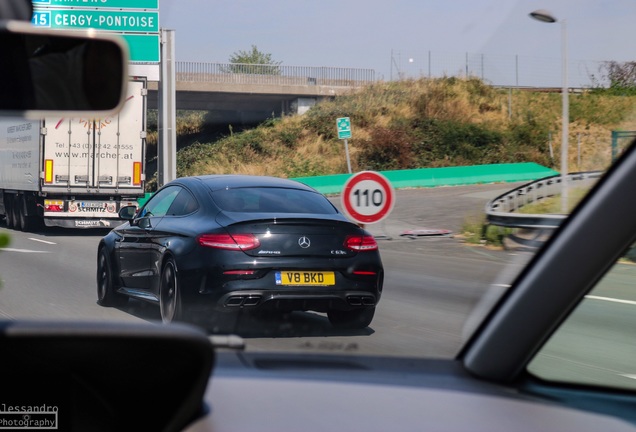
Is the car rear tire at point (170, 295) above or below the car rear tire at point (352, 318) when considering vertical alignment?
above

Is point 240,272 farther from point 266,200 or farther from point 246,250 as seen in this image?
point 266,200

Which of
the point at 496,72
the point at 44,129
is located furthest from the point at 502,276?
the point at 44,129

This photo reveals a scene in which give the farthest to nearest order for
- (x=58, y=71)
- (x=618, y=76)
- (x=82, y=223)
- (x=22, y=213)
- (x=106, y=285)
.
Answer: (x=82, y=223) < (x=22, y=213) < (x=106, y=285) < (x=618, y=76) < (x=58, y=71)

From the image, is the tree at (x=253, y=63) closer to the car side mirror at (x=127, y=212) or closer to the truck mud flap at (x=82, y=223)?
the car side mirror at (x=127, y=212)

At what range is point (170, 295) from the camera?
2.92 metres

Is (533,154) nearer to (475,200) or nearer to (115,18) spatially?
(475,200)

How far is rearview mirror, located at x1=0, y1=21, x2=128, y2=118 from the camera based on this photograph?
1470 mm

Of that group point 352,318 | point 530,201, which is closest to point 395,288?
point 352,318

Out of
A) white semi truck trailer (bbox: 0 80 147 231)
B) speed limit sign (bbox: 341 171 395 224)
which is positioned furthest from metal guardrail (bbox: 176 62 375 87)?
speed limit sign (bbox: 341 171 395 224)

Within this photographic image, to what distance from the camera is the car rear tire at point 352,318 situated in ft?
9.32

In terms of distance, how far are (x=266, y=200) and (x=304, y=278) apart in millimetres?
312

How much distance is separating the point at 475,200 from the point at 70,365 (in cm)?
157

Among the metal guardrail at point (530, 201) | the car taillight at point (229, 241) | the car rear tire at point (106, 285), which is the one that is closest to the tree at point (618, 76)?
the metal guardrail at point (530, 201)

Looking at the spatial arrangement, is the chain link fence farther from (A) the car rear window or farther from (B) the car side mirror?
(B) the car side mirror
